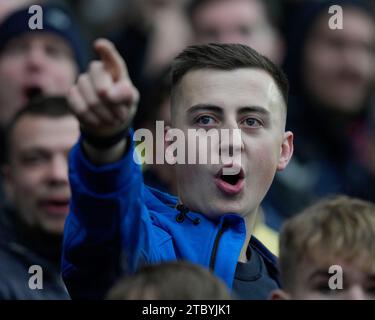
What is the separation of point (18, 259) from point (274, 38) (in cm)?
192

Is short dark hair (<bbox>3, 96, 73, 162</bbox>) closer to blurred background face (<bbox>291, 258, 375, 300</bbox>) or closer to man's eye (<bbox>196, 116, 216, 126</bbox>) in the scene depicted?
man's eye (<bbox>196, 116, 216, 126</bbox>)

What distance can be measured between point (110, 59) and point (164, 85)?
86.7 inches

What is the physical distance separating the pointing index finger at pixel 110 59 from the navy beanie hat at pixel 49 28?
7.41 feet

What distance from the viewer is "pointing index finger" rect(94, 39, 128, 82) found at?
2091mm

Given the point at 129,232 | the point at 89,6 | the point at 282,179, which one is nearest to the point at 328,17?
the point at 282,179

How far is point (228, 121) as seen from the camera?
267 centimetres

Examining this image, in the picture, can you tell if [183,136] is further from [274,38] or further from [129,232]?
[274,38]

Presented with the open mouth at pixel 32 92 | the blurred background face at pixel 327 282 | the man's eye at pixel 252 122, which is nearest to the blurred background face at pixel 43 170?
the open mouth at pixel 32 92

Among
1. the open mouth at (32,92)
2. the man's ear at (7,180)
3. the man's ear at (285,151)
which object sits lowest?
the man's ear at (285,151)

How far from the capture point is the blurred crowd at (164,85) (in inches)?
152

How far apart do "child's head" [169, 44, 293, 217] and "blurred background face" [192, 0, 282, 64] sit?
1970mm

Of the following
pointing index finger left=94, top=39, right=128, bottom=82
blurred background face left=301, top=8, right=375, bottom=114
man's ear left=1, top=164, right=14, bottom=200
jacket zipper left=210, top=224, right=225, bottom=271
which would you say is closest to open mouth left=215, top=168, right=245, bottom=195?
jacket zipper left=210, top=224, right=225, bottom=271

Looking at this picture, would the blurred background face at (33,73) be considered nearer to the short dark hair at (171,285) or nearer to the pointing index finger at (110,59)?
the short dark hair at (171,285)
